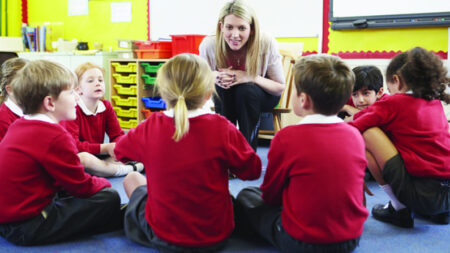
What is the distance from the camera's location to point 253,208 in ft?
4.27

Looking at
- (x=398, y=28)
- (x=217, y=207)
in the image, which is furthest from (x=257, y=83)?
(x=398, y=28)

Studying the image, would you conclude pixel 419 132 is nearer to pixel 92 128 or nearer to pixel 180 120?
pixel 180 120

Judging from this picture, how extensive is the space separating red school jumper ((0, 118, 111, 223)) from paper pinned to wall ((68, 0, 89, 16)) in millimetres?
3569

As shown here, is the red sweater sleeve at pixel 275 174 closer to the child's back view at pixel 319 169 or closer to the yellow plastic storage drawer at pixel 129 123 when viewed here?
the child's back view at pixel 319 169

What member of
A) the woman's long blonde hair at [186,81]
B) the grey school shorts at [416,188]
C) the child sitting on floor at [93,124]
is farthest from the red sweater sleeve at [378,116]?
the child sitting on floor at [93,124]

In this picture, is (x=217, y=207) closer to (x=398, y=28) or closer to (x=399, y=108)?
(x=399, y=108)

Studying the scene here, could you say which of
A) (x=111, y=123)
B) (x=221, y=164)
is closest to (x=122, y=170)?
(x=111, y=123)

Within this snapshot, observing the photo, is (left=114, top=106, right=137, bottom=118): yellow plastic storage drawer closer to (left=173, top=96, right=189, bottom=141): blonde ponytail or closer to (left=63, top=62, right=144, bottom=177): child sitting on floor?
(left=63, top=62, right=144, bottom=177): child sitting on floor

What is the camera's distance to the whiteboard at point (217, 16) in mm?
3207

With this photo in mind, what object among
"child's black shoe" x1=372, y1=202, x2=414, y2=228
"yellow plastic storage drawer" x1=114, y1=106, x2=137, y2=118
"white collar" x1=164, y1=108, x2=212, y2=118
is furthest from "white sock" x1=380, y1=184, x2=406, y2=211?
"yellow plastic storage drawer" x1=114, y1=106, x2=137, y2=118

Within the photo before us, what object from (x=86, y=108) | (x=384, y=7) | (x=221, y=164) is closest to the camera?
(x=221, y=164)

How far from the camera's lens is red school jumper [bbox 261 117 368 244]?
1068 mm

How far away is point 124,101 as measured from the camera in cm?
371

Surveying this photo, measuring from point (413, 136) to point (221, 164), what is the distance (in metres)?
0.68
